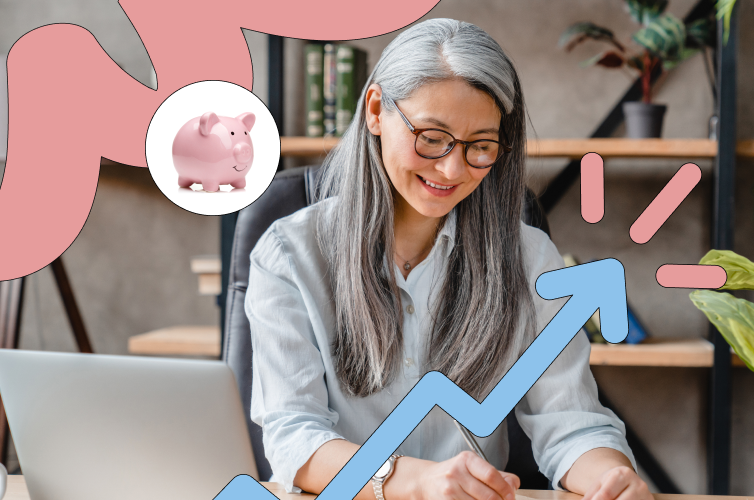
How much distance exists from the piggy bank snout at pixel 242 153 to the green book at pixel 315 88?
2.13ft

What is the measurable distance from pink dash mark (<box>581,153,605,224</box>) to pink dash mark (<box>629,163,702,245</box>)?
0.13ft

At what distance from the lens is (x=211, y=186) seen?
1.09 m

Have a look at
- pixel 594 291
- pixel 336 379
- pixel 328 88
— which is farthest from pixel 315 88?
pixel 594 291

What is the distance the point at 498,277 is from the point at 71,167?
1.29 m

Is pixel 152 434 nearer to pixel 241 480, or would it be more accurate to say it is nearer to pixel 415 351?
pixel 241 480

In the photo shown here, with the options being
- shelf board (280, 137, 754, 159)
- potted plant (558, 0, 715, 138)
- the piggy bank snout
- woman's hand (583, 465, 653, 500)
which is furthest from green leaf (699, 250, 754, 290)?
potted plant (558, 0, 715, 138)

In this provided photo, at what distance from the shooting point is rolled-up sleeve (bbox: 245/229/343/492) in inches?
33.4

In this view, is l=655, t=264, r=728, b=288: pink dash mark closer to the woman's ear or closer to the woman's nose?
the woman's nose

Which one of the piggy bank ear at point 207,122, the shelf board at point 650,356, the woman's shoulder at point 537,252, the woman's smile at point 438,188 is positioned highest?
the piggy bank ear at point 207,122

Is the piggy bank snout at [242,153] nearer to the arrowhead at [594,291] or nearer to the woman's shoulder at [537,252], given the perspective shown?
the woman's shoulder at [537,252]

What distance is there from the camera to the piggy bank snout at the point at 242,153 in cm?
104

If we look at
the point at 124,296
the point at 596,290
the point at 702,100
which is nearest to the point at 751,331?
the point at 596,290

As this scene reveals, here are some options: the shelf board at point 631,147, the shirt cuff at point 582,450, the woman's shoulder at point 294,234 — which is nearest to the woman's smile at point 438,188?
the woman's shoulder at point 294,234

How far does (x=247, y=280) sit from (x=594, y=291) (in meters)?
0.79
